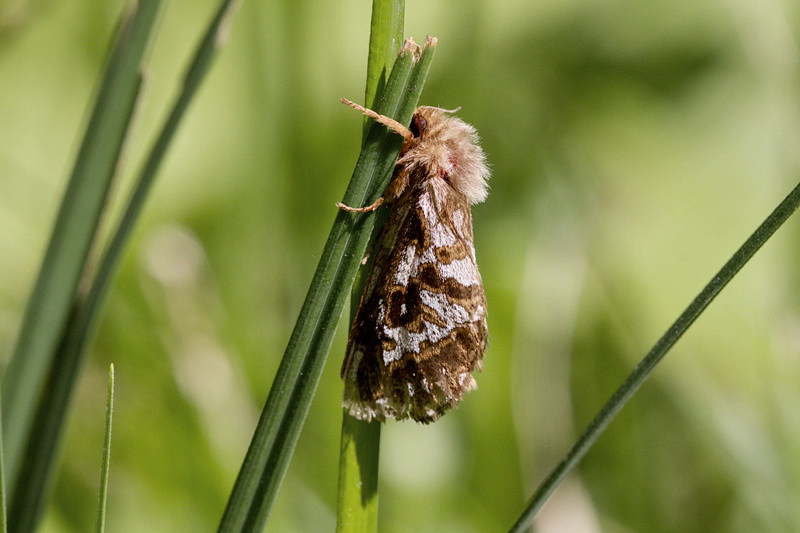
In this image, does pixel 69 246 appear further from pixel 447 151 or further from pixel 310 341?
pixel 447 151

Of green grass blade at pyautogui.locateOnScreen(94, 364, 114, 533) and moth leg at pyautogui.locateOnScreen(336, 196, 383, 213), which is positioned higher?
moth leg at pyautogui.locateOnScreen(336, 196, 383, 213)

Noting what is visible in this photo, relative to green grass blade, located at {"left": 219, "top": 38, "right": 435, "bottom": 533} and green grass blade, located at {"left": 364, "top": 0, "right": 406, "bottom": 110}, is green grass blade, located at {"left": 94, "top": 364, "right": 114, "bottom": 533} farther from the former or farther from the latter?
green grass blade, located at {"left": 364, "top": 0, "right": 406, "bottom": 110}

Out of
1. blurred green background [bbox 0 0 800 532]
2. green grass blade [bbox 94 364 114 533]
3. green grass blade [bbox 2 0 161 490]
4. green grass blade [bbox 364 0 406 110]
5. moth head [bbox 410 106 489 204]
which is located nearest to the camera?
green grass blade [bbox 94 364 114 533]

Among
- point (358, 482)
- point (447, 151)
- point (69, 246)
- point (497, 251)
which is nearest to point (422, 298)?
point (447, 151)

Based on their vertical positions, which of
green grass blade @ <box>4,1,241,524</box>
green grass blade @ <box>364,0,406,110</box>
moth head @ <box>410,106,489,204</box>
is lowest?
green grass blade @ <box>4,1,241,524</box>

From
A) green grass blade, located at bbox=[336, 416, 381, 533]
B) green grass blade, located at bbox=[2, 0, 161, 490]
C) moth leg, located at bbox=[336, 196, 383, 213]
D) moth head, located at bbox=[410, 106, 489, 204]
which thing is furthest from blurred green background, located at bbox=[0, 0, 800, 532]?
moth leg, located at bbox=[336, 196, 383, 213]

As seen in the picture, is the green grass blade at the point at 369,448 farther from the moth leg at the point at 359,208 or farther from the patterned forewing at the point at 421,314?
the patterned forewing at the point at 421,314

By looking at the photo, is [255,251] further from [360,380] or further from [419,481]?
[360,380]

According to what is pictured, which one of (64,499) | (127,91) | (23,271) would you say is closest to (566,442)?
(64,499)
